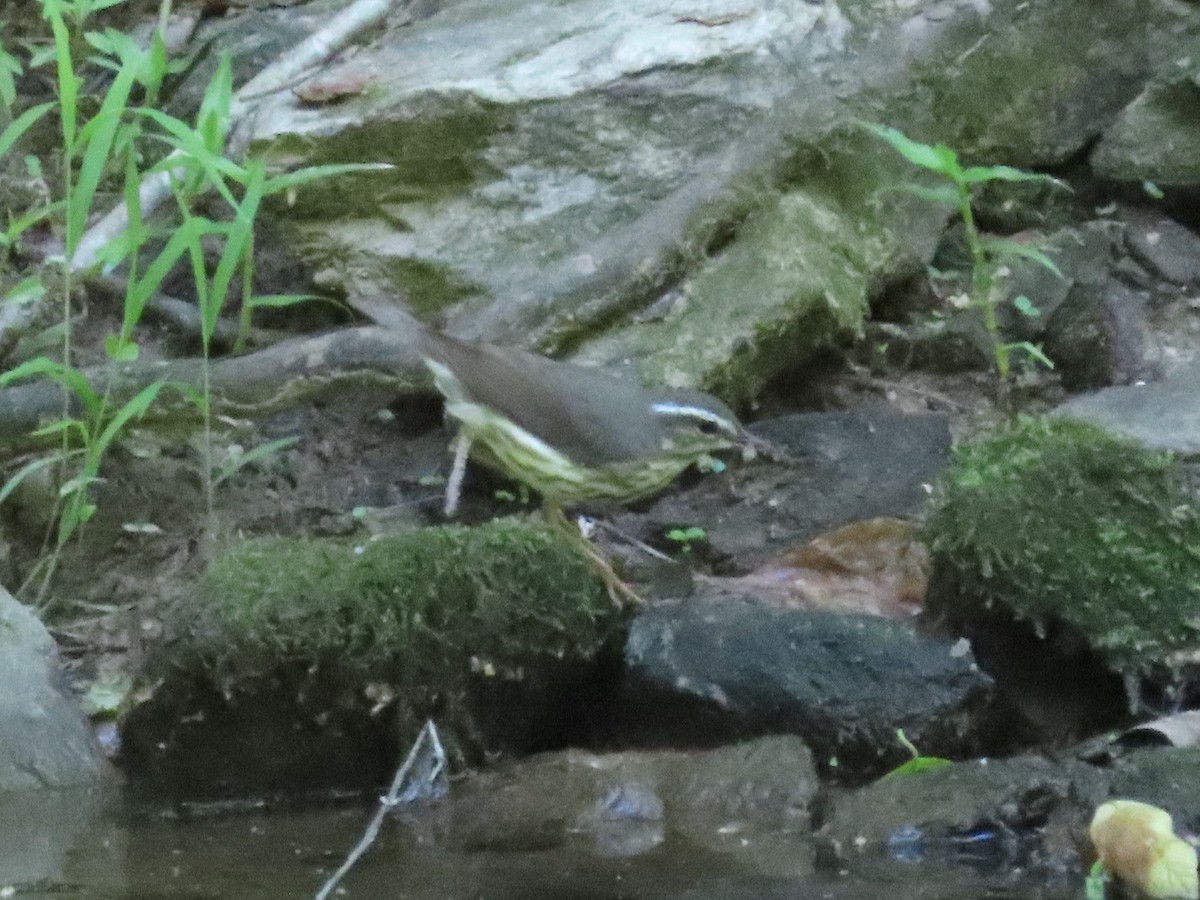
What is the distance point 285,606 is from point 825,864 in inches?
57.1

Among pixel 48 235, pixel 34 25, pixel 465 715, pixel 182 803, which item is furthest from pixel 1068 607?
pixel 34 25

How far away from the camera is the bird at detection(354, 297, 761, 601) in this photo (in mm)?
4652

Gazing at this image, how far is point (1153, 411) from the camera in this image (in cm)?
473

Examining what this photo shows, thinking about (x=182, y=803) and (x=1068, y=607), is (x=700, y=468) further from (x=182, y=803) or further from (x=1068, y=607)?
(x=182, y=803)

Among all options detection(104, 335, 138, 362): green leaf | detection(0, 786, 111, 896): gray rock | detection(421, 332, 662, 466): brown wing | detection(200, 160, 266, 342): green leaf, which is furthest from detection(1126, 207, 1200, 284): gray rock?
detection(0, 786, 111, 896): gray rock

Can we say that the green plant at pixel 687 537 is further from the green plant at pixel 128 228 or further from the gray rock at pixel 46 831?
the gray rock at pixel 46 831

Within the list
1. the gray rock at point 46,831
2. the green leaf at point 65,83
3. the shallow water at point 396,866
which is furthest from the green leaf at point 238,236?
the shallow water at point 396,866

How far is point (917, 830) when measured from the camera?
3.55 metres

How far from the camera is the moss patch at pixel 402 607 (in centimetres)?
413

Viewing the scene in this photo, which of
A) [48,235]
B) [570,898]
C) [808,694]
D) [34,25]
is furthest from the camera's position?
[34,25]

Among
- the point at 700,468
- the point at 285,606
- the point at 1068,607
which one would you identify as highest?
the point at 285,606

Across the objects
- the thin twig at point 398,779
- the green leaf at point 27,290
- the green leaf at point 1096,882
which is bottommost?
the thin twig at point 398,779

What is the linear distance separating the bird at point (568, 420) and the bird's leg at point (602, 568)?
14mm

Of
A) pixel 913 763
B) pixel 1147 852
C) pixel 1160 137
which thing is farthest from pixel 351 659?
pixel 1160 137
